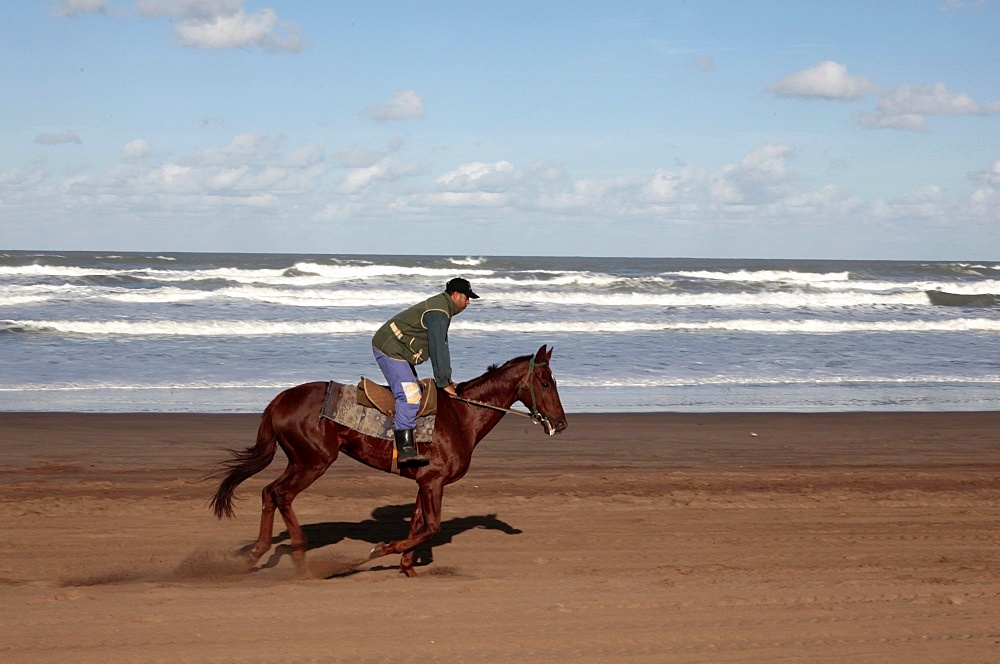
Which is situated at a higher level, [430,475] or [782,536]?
[430,475]

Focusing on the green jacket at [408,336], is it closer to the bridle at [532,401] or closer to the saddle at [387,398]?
the saddle at [387,398]

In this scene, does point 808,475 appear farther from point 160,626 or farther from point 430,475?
point 160,626

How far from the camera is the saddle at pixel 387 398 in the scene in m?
7.43

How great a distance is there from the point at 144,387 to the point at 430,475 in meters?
11.3

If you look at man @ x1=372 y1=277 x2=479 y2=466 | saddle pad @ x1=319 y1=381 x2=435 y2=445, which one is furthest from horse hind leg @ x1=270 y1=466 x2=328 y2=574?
man @ x1=372 y1=277 x2=479 y2=466

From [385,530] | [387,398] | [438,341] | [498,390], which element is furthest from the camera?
[385,530]

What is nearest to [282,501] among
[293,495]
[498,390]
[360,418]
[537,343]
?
[293,495]

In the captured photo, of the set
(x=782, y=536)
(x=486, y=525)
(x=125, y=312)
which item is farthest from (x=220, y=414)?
(x=125, y=312)

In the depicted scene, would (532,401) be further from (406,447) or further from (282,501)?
(282,501)

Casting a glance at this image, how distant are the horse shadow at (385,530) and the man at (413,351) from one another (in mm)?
1186

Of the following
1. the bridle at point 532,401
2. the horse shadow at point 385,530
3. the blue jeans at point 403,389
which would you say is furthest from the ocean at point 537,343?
the blue jeans at point 403,389

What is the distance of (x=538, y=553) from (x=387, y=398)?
5.69 feet

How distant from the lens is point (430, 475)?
744 centimetres

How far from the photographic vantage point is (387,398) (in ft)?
24.7
